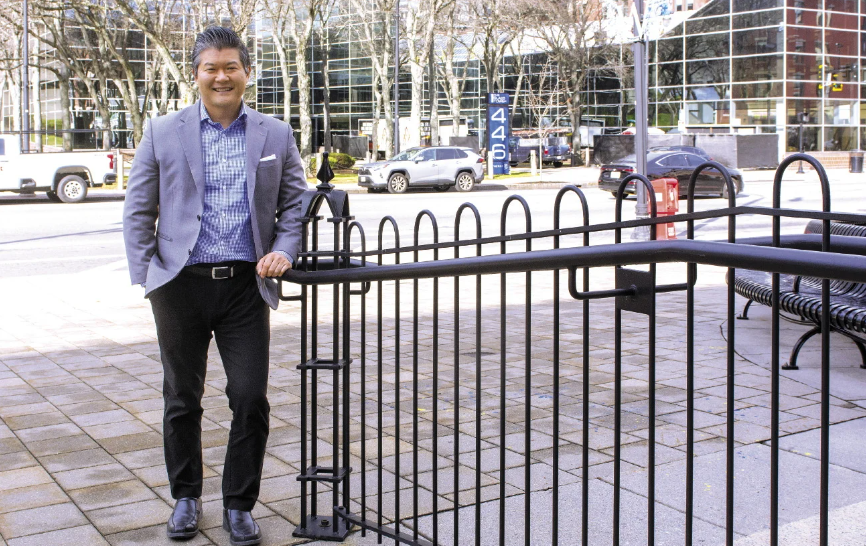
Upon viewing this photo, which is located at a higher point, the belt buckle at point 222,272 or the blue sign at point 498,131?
the blue sign at point 498,131

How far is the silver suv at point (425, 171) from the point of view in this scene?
30.2 m

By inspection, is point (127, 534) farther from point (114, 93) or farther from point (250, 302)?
point (114, 93)

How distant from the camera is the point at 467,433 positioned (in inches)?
203

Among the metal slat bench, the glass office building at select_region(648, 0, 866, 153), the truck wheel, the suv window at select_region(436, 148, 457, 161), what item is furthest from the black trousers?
the glass office building at select_region(648, 0, 866, 153)

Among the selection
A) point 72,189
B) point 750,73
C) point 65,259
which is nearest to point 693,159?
point 72,189

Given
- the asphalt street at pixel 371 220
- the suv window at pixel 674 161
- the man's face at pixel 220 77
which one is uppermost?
the suv window at pixel 674 161

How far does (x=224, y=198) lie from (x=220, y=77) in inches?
18.1

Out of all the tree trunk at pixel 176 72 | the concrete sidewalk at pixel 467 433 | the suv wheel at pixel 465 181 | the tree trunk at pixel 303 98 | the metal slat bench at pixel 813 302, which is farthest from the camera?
the tree trunk at pixel 303 98

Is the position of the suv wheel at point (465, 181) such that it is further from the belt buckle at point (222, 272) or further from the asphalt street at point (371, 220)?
the belt buckle at point (222, 272)

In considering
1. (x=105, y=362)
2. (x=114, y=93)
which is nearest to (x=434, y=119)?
(x=114, y=93)

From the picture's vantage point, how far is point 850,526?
12.2ft

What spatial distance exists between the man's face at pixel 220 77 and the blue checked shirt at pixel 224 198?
11cm

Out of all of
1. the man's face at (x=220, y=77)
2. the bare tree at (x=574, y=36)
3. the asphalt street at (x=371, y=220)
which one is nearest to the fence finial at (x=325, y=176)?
the man's face at (x=220, y=77)

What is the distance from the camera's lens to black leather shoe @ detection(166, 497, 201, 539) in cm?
374
